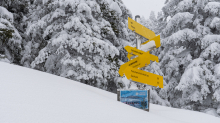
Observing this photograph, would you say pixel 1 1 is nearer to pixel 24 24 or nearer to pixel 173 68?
pixel 24 24

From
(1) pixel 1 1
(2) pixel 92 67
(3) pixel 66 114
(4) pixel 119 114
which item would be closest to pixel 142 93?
(4) pixel 119 114

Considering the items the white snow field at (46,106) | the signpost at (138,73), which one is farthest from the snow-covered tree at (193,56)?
the white snow field at (46,106)

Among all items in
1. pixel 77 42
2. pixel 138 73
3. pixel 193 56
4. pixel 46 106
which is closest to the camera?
pixel 46 106

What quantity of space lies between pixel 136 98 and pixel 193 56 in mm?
8228

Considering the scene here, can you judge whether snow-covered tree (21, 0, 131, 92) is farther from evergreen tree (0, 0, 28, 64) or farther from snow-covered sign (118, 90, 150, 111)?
snow-covered sign (118, 90, 150, 111)

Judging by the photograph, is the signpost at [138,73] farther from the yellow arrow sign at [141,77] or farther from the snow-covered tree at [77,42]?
the snow-covered tree at [77,42]

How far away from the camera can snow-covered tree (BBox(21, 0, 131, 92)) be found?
27.9 ft

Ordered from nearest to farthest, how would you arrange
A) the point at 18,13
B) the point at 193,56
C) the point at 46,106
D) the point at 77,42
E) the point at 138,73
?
the point at 46,106, the point at 138,73, the point at 77,42, the point at 193,56, the point at 18,13

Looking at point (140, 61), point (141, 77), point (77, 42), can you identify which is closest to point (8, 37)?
point (77, 42)

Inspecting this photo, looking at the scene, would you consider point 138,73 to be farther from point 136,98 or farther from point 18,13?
point 18,13

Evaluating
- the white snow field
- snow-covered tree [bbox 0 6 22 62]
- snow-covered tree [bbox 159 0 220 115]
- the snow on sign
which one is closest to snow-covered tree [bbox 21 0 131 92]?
snow-covered tree [bbox 0 6 22 62]

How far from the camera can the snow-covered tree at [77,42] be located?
8.51 m

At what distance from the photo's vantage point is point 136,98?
15.7 ft

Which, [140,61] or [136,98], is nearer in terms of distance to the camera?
[136,98]
